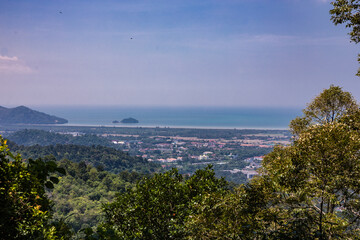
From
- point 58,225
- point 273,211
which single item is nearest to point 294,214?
point 273,211

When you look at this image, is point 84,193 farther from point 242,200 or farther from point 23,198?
point 23,198

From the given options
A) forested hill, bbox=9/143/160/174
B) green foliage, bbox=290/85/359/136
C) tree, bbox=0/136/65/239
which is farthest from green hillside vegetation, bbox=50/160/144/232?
tree, bbox=0/136/65/239

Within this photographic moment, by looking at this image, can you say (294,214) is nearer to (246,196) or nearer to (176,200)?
(246,196)

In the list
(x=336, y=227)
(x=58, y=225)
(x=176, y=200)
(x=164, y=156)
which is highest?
(x=58, y=225)

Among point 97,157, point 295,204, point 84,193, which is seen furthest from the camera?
point 97,157

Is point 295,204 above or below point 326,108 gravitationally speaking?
below

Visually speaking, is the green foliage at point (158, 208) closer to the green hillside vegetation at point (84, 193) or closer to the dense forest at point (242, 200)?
the dense forest at point (242, 200)

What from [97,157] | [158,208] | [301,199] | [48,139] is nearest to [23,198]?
[301,199]
